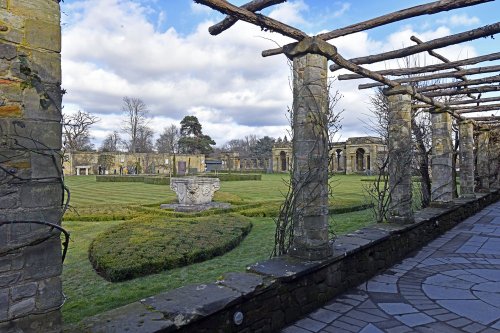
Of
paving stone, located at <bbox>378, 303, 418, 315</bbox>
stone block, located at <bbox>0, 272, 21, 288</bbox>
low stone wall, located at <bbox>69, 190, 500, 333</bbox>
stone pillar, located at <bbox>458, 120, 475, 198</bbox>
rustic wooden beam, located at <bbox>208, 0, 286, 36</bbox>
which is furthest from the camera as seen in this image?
stone pillar, located at <bbox>458, 120, 475, 198</bbox>

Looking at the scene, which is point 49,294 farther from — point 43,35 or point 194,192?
point 194,192

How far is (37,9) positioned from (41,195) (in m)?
1.06

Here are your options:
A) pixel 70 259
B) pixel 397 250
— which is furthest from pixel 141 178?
pixel 397 250

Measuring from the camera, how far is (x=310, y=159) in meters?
3.83

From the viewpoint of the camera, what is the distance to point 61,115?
206cm

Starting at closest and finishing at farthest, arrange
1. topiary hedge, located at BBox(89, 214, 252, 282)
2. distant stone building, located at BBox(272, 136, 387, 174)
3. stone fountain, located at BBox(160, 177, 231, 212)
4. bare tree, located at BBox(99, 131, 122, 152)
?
topiary hedge, located at BBox(89, 214, 252, 282)
stone fountain, located at BBox(160, 177, 231, 212)
distant stone building, located at BBox(272, 136, 387, 174)
bare tree, located at BBox(99, 131, 122, 152)

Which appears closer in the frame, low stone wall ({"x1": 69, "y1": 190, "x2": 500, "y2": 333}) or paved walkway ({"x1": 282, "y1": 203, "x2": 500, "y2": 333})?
low stone wall ({"x1": 69, "y1": 190, "x2": 500, "y2": 333})

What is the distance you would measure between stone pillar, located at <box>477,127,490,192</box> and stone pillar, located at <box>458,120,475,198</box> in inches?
122

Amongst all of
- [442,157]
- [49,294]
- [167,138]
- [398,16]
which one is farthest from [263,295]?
[167,138]

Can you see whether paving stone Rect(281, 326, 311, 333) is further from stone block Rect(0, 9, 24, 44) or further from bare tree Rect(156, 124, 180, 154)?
bare tree Rect(156, 124, 180, 154)

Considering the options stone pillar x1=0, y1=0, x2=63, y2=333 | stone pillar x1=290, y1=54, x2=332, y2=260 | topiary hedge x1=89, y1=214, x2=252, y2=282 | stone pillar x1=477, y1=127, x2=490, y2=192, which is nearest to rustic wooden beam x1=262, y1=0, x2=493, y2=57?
stone pillar x1=290, y1=54, x2=332, y2=260

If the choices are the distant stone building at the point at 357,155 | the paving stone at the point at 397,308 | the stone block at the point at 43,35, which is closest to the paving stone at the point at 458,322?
the paving stone at the point at 397,308

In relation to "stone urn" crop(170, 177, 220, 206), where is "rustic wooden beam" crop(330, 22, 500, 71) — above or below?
above

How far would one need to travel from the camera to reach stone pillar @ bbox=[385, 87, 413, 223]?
599 cm
